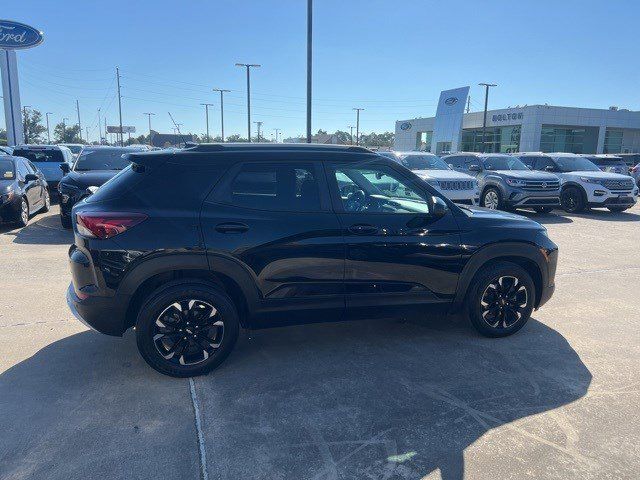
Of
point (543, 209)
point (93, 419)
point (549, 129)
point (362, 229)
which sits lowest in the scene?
point (93, 419)

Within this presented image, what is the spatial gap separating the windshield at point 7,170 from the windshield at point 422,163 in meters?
9.17

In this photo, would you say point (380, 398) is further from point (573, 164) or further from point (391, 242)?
point (573, 164)

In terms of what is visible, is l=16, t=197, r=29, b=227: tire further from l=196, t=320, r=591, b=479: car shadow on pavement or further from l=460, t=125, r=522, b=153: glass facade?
l=460, t=125, r=522, b=153: glass facade

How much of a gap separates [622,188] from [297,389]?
13.3m

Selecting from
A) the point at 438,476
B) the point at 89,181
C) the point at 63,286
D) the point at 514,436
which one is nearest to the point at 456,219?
the point at 514,436

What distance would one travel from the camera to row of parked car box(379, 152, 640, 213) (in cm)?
1215

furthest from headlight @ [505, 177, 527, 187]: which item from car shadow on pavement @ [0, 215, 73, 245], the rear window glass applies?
the rear window glass

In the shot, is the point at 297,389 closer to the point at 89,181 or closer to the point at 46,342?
the point at 46,342

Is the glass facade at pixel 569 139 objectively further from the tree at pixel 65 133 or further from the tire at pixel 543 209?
the tree at pixel 65 133

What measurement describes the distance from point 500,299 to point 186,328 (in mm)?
2805

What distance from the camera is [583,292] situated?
20.0ft

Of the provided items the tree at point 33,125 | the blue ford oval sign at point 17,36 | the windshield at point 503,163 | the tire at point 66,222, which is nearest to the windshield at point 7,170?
the tire at point 66,222

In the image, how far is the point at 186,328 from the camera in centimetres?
371

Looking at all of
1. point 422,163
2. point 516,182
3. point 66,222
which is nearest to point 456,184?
point 422,163
